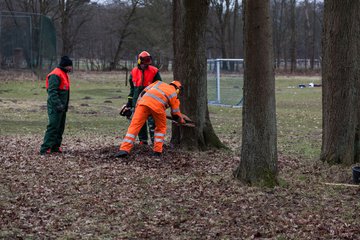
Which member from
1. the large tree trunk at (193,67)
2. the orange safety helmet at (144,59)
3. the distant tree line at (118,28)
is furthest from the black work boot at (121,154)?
the distant tree line at (118,28)

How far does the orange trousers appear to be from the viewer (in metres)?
11.0

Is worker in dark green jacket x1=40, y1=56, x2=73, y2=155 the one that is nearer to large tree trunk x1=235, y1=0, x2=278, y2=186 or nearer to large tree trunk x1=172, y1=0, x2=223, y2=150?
large tree trunk x1=172, y1=0, x2=223, y2=150

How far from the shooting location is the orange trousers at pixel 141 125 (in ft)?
36.0

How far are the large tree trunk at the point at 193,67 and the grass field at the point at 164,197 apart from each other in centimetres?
48

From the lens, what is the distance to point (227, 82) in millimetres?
25875

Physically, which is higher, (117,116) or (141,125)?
(141,125)

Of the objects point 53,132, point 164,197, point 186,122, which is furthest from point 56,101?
point 164,197

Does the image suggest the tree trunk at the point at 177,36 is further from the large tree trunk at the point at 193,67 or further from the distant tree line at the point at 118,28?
the distant tree line at the point at 118,28

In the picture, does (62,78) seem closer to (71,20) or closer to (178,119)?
(178,119)

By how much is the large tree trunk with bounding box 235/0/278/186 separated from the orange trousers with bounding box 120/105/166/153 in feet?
7.46

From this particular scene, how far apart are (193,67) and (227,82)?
14.0 meters

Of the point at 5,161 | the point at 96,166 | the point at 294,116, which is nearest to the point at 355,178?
the point at 96,166

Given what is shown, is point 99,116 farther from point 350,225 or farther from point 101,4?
point 101,4

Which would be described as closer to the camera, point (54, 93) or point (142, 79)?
point (54, 93)
